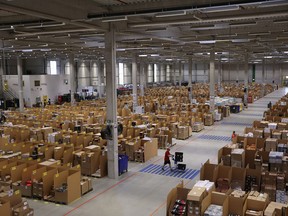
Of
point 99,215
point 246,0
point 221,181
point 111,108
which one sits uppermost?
point 246,0

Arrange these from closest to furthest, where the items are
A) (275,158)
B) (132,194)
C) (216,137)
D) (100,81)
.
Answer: (132,194), (275,158), (216,137), (100,81)

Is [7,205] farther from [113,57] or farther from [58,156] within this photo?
[113,57]

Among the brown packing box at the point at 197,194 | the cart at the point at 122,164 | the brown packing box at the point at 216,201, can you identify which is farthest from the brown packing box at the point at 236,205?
the cart at the point at 122,164

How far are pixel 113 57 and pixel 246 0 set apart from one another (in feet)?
19.8

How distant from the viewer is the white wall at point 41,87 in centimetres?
3338

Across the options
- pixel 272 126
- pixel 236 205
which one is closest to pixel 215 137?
pixel 272 126

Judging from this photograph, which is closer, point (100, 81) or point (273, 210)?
point (273, 210)

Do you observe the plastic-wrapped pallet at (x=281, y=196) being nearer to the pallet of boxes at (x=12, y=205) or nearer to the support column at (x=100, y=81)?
the pallet of boxes at (x=12, y=205)

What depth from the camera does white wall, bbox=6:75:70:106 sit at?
3338cm

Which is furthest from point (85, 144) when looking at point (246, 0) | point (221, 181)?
point (246, 0)

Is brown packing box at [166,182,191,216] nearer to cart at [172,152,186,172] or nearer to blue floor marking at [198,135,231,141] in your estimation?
cart at [172,152,186,172]

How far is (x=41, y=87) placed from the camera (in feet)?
114

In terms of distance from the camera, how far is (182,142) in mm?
18438

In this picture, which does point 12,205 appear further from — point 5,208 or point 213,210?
point 213,210
